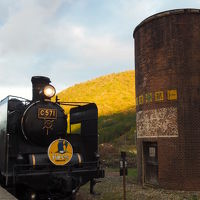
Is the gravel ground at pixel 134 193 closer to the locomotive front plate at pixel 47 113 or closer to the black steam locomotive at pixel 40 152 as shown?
the black steam locomotive at pixel 40 152

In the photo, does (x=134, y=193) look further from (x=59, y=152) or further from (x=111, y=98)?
(x=111, y=98)

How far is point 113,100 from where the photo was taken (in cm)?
6041

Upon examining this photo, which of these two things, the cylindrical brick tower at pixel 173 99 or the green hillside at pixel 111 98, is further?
the green hillside at pixel 111 98

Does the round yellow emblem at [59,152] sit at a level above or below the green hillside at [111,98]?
below

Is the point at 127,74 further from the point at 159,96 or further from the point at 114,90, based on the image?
the point at 159,96

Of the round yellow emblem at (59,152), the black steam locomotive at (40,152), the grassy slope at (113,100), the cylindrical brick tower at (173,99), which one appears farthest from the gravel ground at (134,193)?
the grassy slope at (113,100)

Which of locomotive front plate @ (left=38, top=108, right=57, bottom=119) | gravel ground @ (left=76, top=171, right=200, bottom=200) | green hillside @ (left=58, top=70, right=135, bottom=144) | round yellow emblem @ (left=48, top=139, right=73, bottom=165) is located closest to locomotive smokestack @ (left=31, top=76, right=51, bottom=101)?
locomotive front plate @ (left=38, top=108, right=57, bottom=119)

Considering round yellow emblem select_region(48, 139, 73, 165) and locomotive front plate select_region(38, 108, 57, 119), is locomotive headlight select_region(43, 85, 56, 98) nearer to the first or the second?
locomotive front plate select_region(38, 108, 57, 119)

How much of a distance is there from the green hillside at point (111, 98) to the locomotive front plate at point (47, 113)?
23371mm

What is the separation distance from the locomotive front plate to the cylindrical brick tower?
512 centimetres

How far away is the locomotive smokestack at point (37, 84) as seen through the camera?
9.17 meters

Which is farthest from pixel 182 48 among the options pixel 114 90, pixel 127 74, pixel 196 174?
pixel 127 74

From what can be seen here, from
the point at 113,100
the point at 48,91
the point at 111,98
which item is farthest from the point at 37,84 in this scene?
the point at 111,98

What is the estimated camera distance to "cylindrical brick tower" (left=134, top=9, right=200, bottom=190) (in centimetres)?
1149
